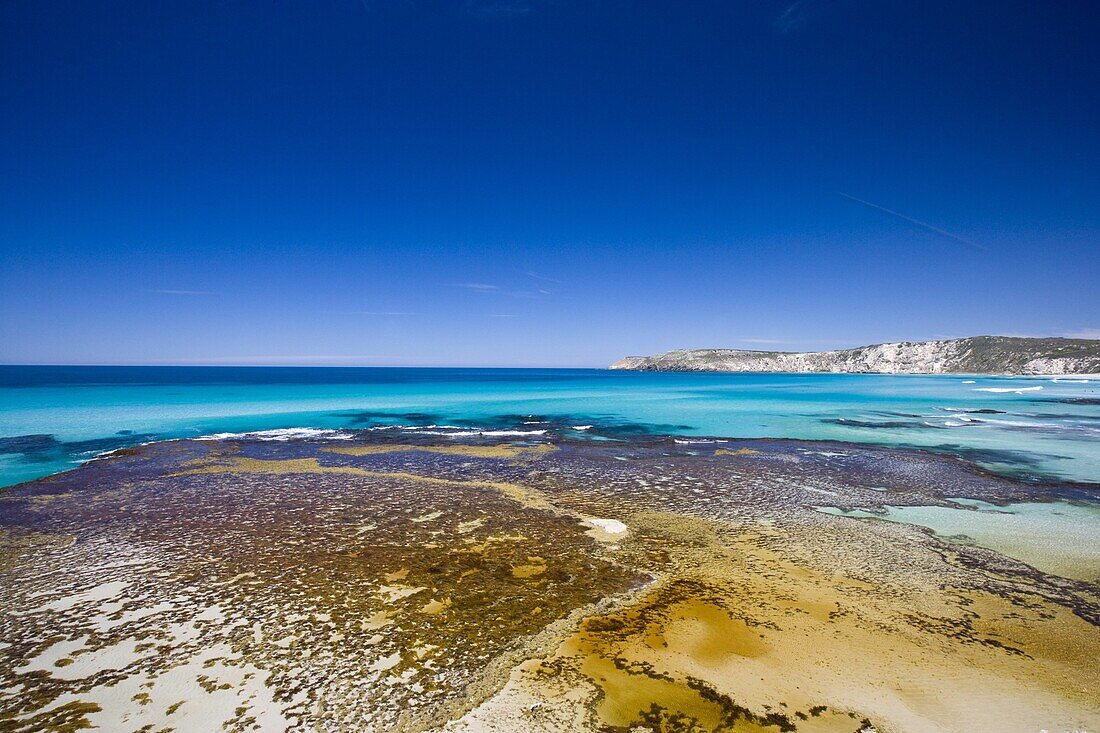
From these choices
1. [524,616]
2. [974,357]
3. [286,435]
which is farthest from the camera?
[974,357]

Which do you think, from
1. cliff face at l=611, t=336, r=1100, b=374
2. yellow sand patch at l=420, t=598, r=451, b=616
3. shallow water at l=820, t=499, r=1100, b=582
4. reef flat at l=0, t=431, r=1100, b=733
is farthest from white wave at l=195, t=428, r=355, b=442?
cliff face at l=611, t=336, r=1100, b=374

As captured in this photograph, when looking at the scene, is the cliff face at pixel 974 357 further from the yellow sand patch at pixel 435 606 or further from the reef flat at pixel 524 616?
the yellow sand patch at pixel 435 606

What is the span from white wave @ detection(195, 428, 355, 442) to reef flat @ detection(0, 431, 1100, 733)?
11.4 metres

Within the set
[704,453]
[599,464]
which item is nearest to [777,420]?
[704,453]

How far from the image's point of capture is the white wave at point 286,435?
2550cm

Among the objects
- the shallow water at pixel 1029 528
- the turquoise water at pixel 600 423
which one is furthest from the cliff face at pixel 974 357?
the shallow water at pixel 1029 528

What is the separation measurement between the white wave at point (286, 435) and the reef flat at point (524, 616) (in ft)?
37.5

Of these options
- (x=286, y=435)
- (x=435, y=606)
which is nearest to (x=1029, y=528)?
(x=435, y=606)

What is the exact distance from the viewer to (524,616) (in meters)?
7.10

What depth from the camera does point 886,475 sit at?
56.7ft

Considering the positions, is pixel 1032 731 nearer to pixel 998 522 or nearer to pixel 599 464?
pixel 998 522

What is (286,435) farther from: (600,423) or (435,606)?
(435,606)

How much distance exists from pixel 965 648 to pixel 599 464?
13037 millimetres

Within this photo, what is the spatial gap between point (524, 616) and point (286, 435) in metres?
24.0
